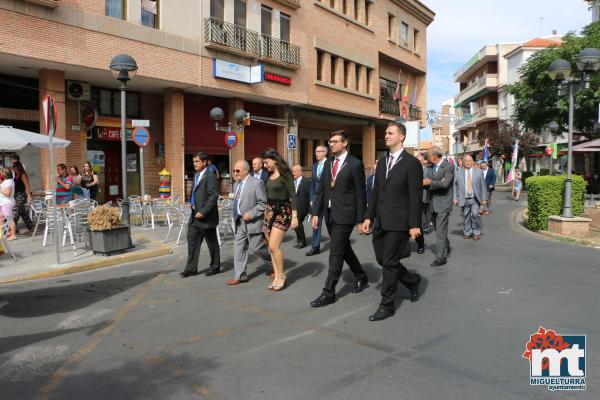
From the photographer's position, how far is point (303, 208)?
A: 9.76m

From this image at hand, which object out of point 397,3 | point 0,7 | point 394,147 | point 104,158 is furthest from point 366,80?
point 394,147

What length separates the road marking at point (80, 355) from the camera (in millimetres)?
3566

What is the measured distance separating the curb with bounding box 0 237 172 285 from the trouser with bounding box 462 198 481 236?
644 centimetres

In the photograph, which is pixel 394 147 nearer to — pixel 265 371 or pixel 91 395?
pixel 265 371

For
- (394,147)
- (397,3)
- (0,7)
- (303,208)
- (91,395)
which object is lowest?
(91,395)

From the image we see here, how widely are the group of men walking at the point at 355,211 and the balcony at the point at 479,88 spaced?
4784cm

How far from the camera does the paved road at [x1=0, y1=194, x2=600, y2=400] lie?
3.56 m

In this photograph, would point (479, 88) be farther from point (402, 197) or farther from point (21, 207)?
point (402, 197)

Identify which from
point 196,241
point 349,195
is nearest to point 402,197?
point 349,195

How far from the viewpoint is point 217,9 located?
19.2m

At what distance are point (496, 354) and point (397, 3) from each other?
103 feet

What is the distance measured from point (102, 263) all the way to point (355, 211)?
4.91 metres

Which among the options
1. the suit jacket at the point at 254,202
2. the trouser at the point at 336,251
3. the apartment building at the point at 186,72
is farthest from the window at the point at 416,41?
the trouser at the point at 336,251

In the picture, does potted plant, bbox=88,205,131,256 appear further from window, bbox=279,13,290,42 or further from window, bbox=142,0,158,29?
window, bbox=279,13,290,42
